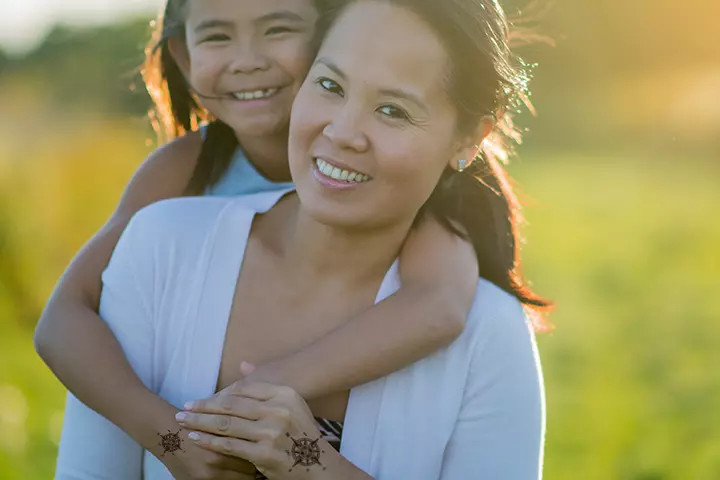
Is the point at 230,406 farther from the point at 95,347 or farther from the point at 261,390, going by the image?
the point at 95,347

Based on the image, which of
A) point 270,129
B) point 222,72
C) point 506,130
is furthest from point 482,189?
point 222,72

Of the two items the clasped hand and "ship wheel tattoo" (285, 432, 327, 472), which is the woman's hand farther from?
"ship wheel tattoo" (285, 432, 327, 472)

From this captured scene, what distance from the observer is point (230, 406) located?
98.0 inches

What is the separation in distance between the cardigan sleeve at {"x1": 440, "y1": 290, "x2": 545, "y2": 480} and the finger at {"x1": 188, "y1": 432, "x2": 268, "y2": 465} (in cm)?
49

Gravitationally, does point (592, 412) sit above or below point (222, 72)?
above

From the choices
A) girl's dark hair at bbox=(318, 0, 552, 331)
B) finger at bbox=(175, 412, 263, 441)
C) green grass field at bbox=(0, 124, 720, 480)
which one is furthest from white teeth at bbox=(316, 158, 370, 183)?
green grass field at bbox=(0, 124, 720, 480)

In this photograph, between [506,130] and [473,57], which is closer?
[473,57]

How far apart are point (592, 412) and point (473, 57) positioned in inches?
182

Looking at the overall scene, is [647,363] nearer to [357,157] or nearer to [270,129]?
[270,129]

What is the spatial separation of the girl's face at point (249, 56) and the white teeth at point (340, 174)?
598 millimetres

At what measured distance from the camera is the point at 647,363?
7496 millimetres

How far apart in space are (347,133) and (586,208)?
29.3ft

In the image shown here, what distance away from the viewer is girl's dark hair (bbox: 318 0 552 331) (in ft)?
8.32

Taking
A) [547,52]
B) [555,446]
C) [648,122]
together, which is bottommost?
[555,446]
